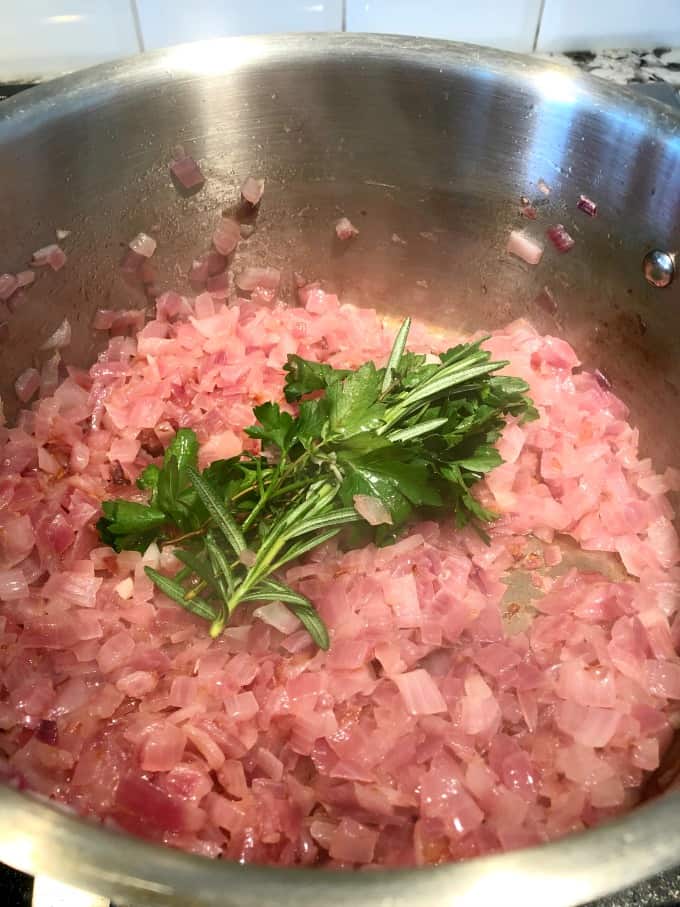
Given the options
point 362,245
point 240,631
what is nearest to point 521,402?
point 362,245

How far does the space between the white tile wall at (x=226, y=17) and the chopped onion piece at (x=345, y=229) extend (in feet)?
2.03

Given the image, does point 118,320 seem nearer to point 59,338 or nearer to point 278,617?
point 59,338

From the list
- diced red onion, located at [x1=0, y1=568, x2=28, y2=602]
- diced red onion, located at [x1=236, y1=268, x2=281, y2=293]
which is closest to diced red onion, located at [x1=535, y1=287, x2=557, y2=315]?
diced red onion, located at [x1=236, y1=268, x2=281, y2=293]

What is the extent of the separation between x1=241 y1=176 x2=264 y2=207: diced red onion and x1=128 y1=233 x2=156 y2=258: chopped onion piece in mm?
247

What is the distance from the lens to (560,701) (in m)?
1.29

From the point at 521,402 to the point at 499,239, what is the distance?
449 mm

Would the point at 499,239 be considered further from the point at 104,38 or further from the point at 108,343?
the point at 104,38

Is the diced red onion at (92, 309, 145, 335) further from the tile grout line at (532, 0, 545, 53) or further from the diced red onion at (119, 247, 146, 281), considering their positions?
the tile grout line at (532, 0, 545, 53)

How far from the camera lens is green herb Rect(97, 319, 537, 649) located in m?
1.28

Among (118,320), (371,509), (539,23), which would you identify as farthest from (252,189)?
(539,23)

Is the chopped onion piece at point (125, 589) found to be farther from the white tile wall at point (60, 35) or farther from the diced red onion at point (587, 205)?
the white tile wall at point (60, 35)

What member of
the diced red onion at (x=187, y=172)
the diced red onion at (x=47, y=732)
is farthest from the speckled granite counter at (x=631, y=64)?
the diced red onion at (x=47, y=732)

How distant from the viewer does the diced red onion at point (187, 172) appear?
1672 millimetres

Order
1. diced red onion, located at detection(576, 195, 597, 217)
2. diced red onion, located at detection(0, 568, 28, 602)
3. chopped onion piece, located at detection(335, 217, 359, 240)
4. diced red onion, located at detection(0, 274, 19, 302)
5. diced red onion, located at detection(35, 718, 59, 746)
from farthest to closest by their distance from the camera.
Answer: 1. chopped onion piece, located at detection(335, 217, 359, 240)
2. diced red onion, located at detection(576, 195, 597, 217)
3. diced red onion, located at detection(0, 274, 19, 302)
4. diced red onion, located at detection(0, 568, 28, 602)
5. diced red onion, located at detection(35, 718, 59, 746)
